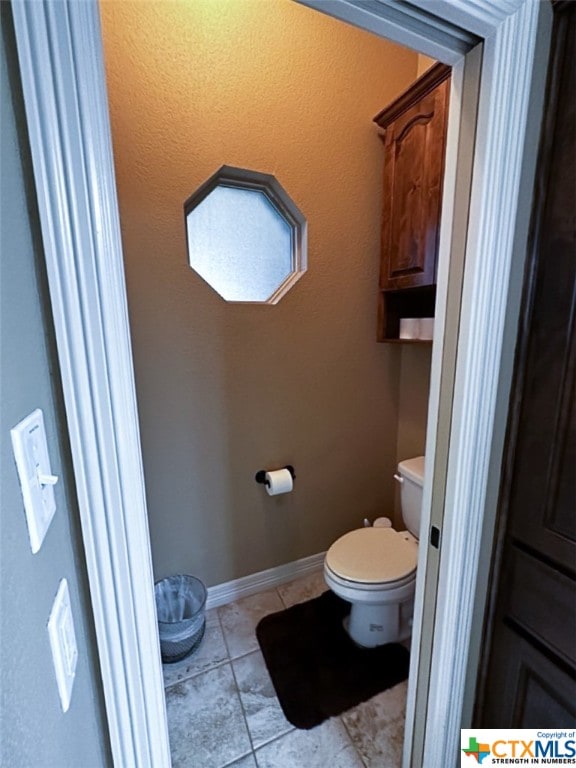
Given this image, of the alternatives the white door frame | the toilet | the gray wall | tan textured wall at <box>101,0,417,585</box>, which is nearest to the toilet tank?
the toilet

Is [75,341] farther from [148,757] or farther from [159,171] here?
[159,171]

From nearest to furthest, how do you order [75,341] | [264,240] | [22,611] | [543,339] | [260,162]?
1. [22,611]
2. [75,341]
3. [543,339]
4. [260,162]
5. [264,240]

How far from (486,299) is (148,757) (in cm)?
110

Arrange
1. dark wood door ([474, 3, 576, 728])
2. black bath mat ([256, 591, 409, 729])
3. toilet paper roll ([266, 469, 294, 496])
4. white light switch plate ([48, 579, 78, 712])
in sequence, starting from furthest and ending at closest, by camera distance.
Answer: toilet paper roll ([266, 469, 294, 496]) < black bath mat ([256, 591, 409, 729]) < dark wood door ([474, 3, 576, 728]) < white light switch plate ([48, 579, 78, 712])

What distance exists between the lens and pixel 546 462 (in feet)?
2.50

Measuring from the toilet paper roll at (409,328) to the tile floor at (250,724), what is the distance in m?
1.51

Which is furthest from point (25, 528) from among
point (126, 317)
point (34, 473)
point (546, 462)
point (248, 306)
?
point (248, 306)

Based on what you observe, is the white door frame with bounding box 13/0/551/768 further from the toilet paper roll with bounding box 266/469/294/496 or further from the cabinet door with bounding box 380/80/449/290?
the toilet paper roll with bounding box 266/469/294/496

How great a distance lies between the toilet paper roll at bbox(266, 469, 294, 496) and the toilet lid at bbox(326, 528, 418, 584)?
0.36m

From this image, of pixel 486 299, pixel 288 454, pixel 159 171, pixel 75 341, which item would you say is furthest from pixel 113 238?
pixel 288 454

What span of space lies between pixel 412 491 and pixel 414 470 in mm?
108

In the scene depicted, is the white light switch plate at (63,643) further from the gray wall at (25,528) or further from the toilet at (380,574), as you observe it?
the toilet at (380,574)

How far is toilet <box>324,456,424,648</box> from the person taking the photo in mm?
1453

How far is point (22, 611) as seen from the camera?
1.12 ft
